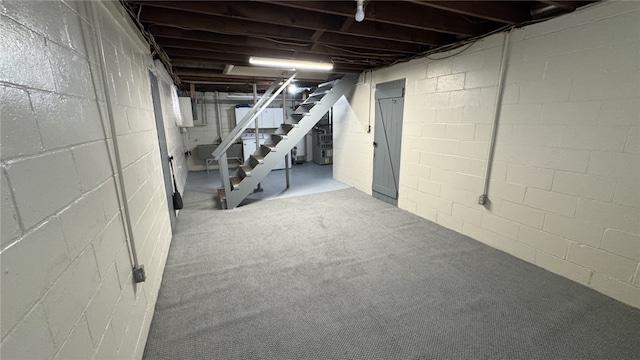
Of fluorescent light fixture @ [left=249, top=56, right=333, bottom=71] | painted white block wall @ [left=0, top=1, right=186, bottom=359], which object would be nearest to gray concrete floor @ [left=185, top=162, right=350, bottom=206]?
fluorescent light fixture @ [left=249, top=56, right=333, bottom=71]

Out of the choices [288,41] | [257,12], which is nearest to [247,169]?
[288,41]

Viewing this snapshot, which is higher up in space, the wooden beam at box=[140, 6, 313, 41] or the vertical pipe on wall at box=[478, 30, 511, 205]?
the wooden beam at box=[140, 6, 313, 41]

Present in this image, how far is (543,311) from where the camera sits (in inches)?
72.1

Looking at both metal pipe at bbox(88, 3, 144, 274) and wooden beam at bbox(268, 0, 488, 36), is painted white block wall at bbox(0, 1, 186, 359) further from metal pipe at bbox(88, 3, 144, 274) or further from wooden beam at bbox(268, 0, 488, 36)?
wooden beam at bbox(268, 0, 488, 36)

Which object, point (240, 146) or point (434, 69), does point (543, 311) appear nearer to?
point (434, 69)

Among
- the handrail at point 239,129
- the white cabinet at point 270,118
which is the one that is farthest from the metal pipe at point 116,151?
the white cabinet at point 270,118

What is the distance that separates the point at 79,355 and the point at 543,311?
2.67 metres

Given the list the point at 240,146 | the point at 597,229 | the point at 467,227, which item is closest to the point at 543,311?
the point at 597,229

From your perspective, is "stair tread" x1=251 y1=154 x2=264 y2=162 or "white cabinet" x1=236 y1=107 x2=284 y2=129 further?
"white cabinet" x1=236 y1=107 x2=284 y2=129

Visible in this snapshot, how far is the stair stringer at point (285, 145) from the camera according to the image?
402cm

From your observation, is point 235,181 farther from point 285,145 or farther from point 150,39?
point 150,39

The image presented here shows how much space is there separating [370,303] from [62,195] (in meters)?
1.89

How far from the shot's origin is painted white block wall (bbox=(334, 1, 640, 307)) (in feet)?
5.97

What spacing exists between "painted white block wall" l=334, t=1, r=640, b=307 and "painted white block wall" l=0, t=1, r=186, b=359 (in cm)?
320
